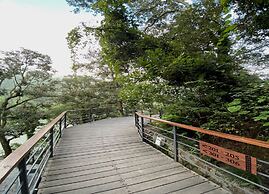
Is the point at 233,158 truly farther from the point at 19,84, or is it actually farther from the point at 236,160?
the point at 19,84

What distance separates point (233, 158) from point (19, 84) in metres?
11.3

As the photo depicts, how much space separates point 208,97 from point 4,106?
405 inches

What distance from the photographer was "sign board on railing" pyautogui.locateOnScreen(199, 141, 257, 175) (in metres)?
2.20

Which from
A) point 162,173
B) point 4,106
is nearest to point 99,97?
point 4,106

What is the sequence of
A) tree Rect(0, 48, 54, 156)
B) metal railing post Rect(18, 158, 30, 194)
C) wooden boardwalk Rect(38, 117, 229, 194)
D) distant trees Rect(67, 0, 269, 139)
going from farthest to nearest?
1. tree Rect(0, 48, 54, 156)
2. distant trees Rect(67, 0, 269, 139)
3. wooden boardwalk Rect(38, 117, 229, 194)
4. metal railing post Rect(18, 158, 30, 194)

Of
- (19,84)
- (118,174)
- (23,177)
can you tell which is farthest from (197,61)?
(19,84)

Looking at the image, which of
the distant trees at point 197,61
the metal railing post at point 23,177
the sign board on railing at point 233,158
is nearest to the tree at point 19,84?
the distant trees at point 197,61

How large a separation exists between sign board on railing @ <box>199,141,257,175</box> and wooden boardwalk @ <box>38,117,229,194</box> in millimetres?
408

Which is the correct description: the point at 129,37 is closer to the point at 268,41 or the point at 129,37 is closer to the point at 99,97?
the point at 268,41

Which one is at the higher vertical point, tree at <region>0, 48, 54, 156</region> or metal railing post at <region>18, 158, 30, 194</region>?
tree at <region>0, 48, 54, 156</region>

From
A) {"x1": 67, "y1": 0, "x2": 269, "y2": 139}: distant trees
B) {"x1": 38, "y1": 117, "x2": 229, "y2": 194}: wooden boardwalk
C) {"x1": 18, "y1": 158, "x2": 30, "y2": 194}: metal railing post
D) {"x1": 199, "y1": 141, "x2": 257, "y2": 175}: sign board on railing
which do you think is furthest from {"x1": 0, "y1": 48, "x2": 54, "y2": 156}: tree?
{"x1": 199, "y1": 141, "x2": 257, "y2": 175}: sign board on railing

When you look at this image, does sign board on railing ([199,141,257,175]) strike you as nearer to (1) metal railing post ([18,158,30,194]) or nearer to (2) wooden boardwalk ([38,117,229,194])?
(2) wooden boardwalk ([38,117,229,194])

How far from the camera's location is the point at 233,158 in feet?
8.05

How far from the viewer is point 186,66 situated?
472cm
